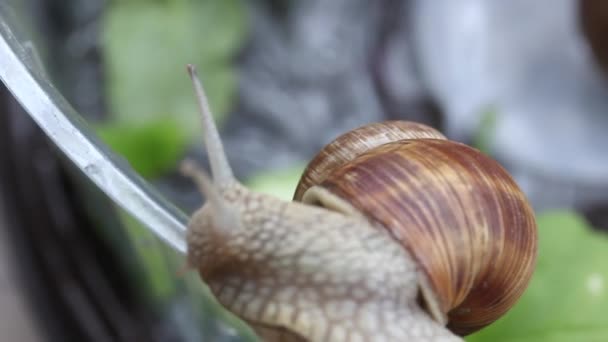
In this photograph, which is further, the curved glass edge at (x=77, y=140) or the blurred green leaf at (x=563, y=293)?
the blurred green leaf at (x=563, y=293)

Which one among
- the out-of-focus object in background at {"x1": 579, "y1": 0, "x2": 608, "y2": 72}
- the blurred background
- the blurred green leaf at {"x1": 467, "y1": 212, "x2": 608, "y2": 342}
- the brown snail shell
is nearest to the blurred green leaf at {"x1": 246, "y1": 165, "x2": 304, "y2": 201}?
the blurred background

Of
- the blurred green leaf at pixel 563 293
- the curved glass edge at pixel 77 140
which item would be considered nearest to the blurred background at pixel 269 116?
the blurred green leaf at pixel 563 293

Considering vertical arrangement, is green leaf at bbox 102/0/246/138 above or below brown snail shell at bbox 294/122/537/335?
above

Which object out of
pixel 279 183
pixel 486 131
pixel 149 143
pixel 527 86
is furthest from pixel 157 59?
pixel 527 86

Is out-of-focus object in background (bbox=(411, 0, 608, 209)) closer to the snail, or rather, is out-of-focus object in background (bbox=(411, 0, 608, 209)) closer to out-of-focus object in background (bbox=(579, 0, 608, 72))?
out-of-focus object in background (bbox=(579, 0, 608, 72))

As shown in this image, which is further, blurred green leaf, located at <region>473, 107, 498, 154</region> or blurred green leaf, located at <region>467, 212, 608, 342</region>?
blurred green leaf, located at <region>473, 107, 498, 154</region>

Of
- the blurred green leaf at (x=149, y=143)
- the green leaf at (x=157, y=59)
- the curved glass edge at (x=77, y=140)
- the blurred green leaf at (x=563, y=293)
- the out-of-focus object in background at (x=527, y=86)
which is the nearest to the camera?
the curved glass edge at (x=77, y=140)

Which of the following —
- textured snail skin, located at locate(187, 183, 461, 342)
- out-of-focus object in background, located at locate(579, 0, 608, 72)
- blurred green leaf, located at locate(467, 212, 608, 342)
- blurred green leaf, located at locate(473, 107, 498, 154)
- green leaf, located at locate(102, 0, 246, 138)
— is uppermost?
green leaf, located at locate(102, 0, 246, 138)

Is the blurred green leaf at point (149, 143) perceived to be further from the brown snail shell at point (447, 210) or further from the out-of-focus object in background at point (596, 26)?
the out-of-focus object in background at point (596, 26)
